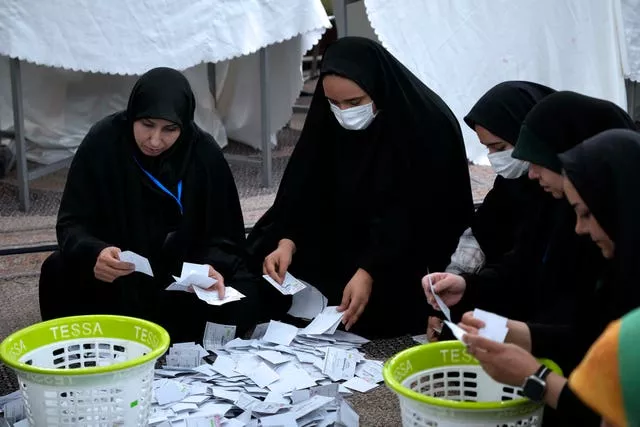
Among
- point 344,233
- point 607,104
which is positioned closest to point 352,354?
point 344,233

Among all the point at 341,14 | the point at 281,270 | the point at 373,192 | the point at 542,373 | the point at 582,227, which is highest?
the point at 341,14

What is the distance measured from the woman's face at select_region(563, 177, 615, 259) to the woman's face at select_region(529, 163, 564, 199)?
13.8 inches

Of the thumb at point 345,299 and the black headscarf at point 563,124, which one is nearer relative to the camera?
the black headscarf at point 563,124

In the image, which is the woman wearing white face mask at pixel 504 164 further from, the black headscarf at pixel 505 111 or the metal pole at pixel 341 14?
the metal pole at pixel 341 14

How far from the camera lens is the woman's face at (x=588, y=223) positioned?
168 centimetres

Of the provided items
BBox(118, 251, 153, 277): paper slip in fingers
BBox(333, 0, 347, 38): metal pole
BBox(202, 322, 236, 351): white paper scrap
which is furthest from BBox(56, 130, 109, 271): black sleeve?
BBox(333, 0, 347, 38): metal pole

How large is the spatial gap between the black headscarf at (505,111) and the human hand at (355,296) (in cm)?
55

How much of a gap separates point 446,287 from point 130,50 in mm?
2044

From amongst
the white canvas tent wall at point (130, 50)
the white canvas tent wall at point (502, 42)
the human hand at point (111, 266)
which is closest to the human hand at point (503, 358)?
the human hand at point (111, 266)

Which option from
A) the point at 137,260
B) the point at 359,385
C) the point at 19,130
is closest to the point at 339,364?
the point at 359,385

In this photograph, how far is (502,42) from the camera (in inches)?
166

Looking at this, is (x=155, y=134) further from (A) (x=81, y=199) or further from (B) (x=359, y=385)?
(B) (x=359, y=385)

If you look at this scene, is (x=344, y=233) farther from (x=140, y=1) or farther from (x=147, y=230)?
(x=140, y=1)

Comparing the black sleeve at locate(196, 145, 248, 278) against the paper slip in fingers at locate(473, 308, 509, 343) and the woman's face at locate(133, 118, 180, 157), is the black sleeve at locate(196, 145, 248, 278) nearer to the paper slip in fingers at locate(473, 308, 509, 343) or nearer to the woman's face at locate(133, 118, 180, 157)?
the woman's face at locate(133, 118, 180, 157)
